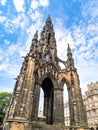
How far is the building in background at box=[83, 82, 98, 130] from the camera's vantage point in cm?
3628

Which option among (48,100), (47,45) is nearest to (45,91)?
(48,100)

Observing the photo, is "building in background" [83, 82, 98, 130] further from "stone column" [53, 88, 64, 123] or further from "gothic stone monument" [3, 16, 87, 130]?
"stone column" [53, 88, 64, 123]

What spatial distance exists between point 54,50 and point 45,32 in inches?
213

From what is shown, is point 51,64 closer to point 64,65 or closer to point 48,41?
point 64,65

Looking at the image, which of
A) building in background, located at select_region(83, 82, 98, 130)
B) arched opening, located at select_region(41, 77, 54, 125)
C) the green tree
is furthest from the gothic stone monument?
building in background, located at select_region(83, 82, 98, 130)

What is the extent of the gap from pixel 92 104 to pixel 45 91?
2513 cm

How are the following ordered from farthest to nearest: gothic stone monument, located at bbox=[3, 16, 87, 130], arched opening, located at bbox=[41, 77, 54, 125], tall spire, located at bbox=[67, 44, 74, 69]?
tall spire, located at bbox=[67, 44, 74, 69] < arched opening, located at bbox=[41, 77, 54, 125] < gothic stone monument, located at bbox=[3, 16, 87, 130]

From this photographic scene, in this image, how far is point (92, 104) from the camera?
126 feet

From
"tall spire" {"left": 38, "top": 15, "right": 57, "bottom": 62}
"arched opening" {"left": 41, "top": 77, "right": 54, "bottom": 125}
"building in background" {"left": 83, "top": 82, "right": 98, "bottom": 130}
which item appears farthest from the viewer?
"building in background" {"left": 83, "top": 82, "right": 98, "bottom": 130}

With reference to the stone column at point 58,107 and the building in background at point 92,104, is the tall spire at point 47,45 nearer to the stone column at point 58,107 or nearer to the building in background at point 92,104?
the stone column at point 58,107

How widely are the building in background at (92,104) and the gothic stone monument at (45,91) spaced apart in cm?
2426

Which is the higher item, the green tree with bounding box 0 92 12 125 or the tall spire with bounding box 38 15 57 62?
the tall spire with bounding box 38 15 57 62

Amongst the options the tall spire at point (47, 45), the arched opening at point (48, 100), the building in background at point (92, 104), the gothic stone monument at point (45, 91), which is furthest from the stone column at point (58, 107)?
the building in background at point (92, 104)

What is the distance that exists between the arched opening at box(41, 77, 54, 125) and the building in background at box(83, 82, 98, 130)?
80.2 feet
